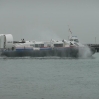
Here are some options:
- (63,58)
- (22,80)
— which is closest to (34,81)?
(22,80)

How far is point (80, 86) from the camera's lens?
34.3 m

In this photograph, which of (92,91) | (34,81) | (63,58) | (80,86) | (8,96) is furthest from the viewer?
(63,58)

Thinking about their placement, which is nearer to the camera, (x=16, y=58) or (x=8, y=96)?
(x=8, y=96)

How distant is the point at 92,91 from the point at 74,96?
88.1 inches

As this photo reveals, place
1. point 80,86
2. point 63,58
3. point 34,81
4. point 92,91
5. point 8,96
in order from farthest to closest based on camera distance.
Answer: point 63,58
point 34,81
point 80,86
point 92,91
point 8,96

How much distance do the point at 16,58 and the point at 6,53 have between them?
2.05 meters

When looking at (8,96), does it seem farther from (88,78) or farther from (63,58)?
(63,58)

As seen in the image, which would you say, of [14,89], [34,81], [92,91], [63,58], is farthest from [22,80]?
[63,58]

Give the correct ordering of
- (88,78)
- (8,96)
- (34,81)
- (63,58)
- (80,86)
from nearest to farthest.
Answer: (8,96)
(80,86)
(34,81)
(88,78)
(63,58)

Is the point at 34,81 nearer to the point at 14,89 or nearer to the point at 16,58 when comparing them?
the point at 14,89

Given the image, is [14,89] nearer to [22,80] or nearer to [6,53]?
[22,80]

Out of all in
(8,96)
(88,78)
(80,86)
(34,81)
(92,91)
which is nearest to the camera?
(8,96)

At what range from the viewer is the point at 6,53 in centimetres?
7212

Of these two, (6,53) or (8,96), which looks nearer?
(8,96)
